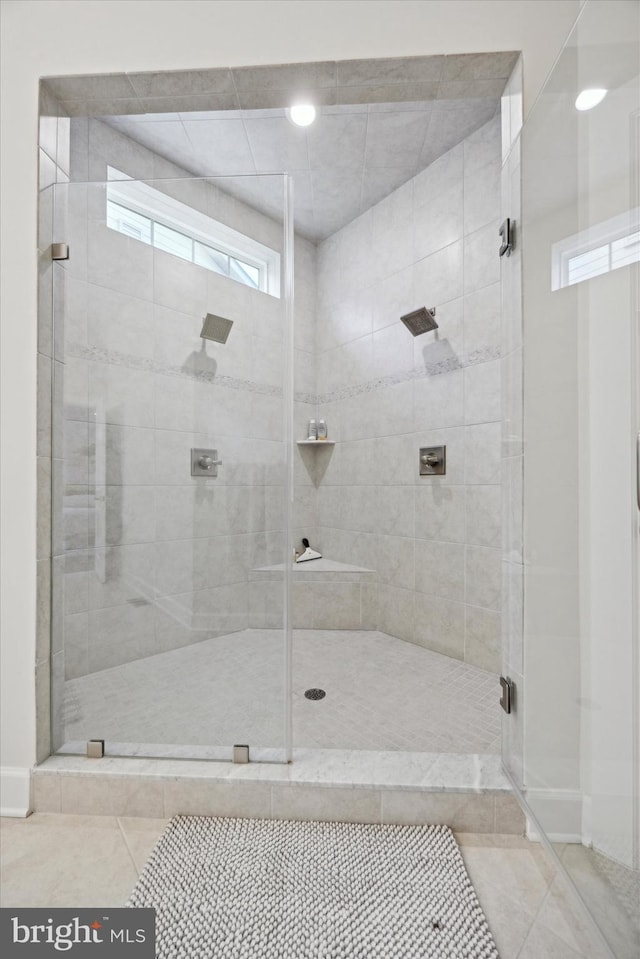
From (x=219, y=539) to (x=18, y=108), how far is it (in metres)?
1.51

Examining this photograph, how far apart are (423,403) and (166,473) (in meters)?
1.61

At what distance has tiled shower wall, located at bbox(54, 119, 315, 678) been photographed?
1378 millimetres

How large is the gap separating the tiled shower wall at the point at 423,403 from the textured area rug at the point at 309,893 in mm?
1144

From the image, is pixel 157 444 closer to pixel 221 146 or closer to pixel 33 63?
pixel 33 63

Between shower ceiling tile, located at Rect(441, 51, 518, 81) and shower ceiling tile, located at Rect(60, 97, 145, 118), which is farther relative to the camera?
shower ceiling tile, located at Rect(60, 97, 145, 118)

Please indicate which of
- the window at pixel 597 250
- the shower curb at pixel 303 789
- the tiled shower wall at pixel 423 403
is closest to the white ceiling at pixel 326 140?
the tiled shower wall at pixel 423 403

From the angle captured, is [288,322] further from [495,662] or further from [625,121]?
[495,662]

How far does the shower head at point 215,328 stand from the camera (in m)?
1.39

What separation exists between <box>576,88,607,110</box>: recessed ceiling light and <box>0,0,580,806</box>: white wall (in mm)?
694

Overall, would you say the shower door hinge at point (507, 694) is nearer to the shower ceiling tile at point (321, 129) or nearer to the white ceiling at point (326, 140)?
the shower ceiling tile at point (321, 129)

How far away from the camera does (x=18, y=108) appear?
1.31m

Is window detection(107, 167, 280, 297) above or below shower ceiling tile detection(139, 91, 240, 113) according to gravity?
below

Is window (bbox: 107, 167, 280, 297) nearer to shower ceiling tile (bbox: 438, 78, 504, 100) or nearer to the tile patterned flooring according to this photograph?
shower ceiling tile (bbox: 438, 78, 504, 100)

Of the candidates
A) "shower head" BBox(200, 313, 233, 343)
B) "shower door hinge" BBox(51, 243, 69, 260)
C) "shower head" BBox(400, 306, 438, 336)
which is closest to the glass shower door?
"shower head" BBox(200, 313, 233, 343)
